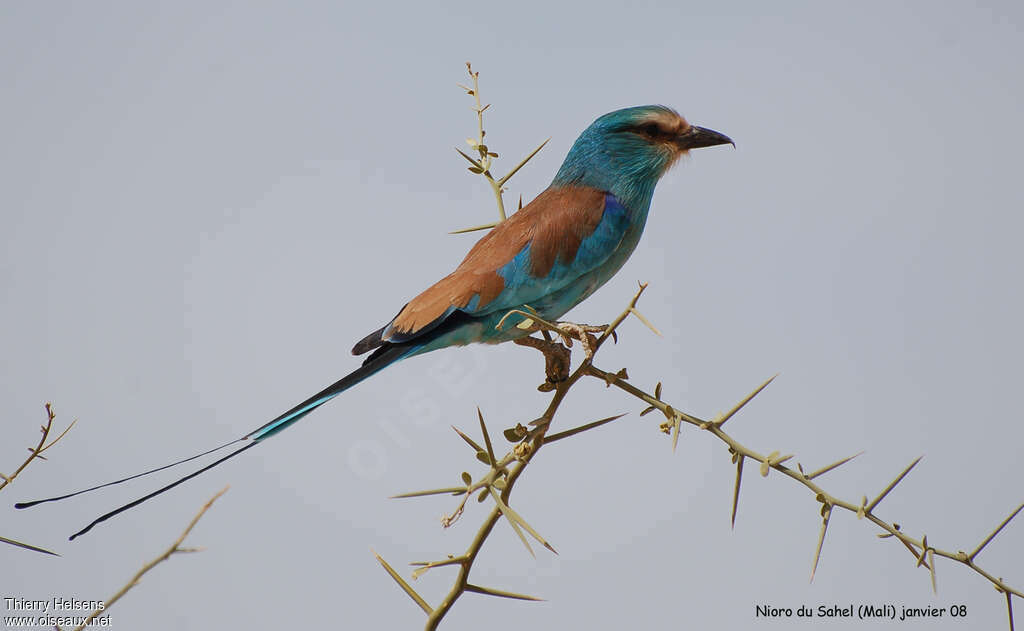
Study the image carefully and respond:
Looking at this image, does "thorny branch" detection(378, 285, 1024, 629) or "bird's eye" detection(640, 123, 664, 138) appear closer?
"thorny branch" detection(378, 285, 1024, 629)

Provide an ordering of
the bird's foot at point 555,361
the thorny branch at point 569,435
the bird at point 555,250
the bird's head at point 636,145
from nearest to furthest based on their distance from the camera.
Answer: the thorny branch at point 569,435
the bird's foot at point 555,361
the bird at point 555,250
the bird's head at point 636,145

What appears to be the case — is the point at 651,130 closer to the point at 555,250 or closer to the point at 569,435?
the point at 555,250

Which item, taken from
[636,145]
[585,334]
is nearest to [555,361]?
[585,334]

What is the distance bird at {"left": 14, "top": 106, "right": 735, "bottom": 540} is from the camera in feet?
7.80

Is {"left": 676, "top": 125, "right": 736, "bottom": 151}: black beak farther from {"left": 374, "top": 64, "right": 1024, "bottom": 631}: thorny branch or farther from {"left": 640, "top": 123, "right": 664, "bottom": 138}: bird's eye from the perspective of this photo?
{"left": 374, "top": 64, "right": 1024, "bottom": 631}: thorny branch

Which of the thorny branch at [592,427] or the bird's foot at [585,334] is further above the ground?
the bird's foot at [585,334]

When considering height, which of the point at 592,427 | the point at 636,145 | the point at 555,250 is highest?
the point at 636,145

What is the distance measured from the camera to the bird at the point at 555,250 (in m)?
2.38

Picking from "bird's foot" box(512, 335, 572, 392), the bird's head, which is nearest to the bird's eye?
the bird's head

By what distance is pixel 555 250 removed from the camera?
2.59 m

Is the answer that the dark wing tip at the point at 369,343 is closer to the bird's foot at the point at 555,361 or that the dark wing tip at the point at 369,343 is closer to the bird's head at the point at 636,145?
the bird's foot at the point at 555,361

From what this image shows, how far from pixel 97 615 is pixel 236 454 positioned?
2.45ft

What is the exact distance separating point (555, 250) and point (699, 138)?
65 centimetres

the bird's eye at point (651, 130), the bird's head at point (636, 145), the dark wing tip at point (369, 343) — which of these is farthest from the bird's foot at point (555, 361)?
the bird's eye at point (651, 130)
